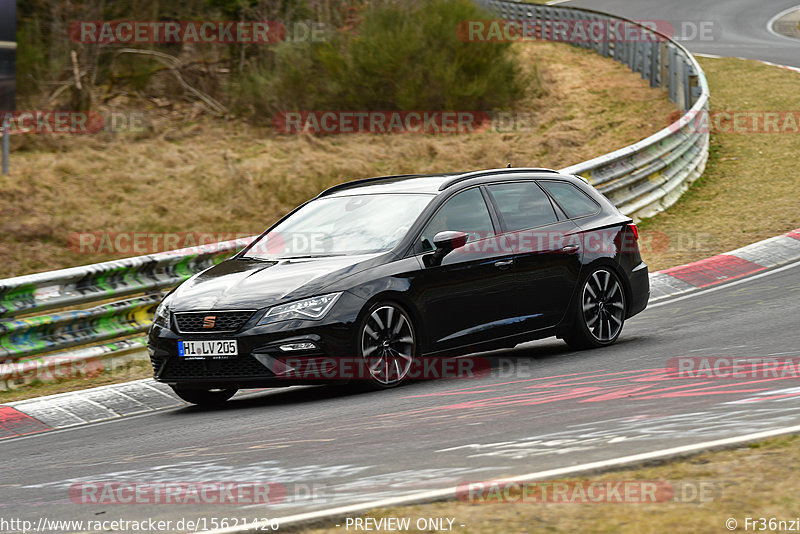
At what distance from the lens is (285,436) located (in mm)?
6988

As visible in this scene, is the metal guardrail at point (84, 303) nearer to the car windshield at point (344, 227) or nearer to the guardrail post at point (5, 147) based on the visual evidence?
the car windshield at point (344, 227)

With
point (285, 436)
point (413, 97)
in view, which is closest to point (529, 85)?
point (413, 97)

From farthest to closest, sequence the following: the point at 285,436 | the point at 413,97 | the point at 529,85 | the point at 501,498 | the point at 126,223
→ the point at 529,85 < the point at 413,97 < the point at 126,223 < the point at 285,436 < the point at 501,498

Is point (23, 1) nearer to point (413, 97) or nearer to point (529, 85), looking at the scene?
point (413, 97)

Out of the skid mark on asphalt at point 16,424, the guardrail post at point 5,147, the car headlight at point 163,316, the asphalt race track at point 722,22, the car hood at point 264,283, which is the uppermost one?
the asphalt race track at point 722,22

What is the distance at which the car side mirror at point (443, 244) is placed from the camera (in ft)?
28.6

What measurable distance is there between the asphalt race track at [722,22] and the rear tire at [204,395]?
2577cm

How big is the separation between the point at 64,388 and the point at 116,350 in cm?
73

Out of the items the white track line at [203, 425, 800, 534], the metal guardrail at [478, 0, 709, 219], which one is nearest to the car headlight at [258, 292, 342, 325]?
the white track line at [203, 425, 800, 534]

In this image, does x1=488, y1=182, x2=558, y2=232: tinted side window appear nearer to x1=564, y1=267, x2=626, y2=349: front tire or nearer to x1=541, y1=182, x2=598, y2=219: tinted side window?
x1=541, y1=182, x2=598, y2=219: tinted side window

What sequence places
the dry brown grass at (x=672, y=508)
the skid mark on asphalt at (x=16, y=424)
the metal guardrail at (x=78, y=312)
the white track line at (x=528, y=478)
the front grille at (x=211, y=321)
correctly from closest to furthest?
1. the dry brown grass at (x=672, y=508)
2. the white track line at (x=528, y=478)
3. the front grille at (x=211, y=321)
4. the skid mark on asphalt at (x=16, y=424)
5. the metal guardrail at (x=78, y=312)

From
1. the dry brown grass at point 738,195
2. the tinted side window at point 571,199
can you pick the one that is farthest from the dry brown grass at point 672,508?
the dry brown grass at point 738,195

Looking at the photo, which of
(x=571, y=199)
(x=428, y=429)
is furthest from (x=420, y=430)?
(x=571, y=199)

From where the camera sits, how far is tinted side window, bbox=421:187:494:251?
905 cm
